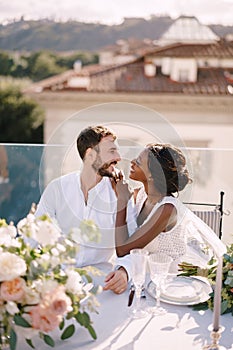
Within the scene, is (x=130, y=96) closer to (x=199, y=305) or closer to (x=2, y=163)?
(x=2, y=163)

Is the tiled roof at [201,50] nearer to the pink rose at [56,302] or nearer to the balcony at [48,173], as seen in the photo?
the balcony at [48,173]

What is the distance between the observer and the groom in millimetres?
1543

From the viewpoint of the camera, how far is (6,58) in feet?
53.6

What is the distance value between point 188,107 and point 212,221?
11544mm

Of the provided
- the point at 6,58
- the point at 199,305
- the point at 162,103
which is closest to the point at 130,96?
the point at 162,103

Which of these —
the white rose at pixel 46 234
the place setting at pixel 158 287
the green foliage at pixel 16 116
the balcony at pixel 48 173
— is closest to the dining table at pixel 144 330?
the place setting at pixel 158 287

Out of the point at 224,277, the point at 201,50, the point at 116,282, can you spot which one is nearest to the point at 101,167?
the point at 116,282

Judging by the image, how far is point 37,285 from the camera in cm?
93

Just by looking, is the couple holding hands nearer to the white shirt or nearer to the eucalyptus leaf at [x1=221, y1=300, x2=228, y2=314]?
the white shirt

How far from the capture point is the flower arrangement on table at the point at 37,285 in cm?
91

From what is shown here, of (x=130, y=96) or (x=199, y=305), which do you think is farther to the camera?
(x=130, y=96)

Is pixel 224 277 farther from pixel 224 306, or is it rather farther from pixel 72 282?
pixel 72 282

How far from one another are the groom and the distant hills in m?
11.6

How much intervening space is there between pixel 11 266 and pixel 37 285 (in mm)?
56
